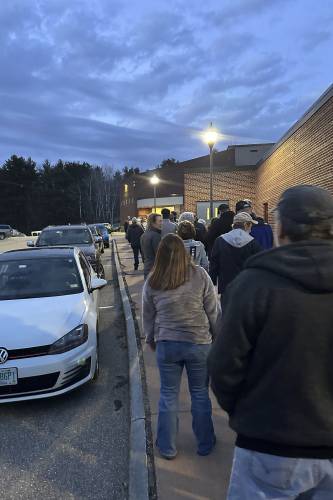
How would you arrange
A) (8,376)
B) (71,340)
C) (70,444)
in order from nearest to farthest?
1. (70,444)
2. (8,376)
3. (71,340)

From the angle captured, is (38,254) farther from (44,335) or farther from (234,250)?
(234,250)

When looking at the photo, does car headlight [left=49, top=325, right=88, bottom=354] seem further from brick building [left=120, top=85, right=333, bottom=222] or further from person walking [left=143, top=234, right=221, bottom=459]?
brick building [left=120, top=85, right=333, bottom=222]

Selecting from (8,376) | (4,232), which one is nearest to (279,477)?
(8,376)

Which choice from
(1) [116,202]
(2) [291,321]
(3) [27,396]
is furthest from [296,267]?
(1) [116,202]

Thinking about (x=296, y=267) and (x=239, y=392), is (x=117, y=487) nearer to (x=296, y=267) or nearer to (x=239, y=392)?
(x=239, y=392)

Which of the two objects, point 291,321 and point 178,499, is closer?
point 291,321

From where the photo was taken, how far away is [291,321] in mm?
1493

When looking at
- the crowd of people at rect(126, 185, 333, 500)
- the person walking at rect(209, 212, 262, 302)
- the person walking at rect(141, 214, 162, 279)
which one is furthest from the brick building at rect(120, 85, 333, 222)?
the crowd of people at rect(126, 185, 333, 500)

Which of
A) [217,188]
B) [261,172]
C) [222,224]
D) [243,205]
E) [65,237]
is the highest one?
[261,172]

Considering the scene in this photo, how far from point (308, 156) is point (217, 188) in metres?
15.8

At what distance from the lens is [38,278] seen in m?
5.74

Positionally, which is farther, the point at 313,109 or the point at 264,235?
the point at 313,109

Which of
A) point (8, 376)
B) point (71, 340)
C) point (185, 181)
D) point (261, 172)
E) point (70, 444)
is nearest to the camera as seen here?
point (70, 444)

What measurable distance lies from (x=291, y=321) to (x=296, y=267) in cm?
18
